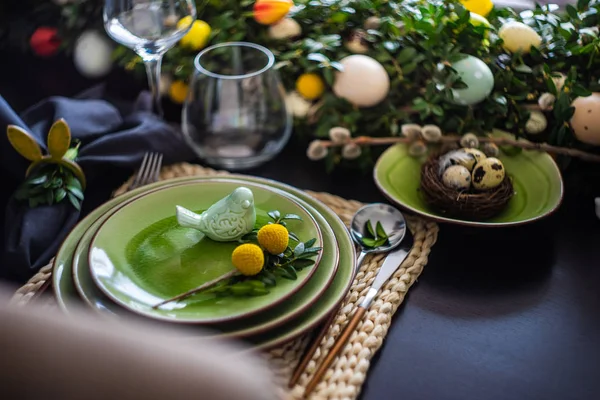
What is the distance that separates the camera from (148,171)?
784 millimetres

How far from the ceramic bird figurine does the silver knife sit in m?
0.13

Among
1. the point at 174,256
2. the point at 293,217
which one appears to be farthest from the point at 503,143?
the point at 174,256

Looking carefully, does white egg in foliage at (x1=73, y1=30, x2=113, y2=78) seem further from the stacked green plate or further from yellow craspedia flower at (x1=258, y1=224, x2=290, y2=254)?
yellow craspedia flower at (x1=258, y1=224, x2=290, y2=254)

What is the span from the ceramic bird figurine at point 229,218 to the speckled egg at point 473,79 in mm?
292

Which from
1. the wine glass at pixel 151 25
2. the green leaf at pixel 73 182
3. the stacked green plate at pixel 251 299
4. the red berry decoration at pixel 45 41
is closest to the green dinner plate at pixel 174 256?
the stacked green plate at pixel 251 299

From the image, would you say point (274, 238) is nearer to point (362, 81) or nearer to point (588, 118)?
point (362, 81)

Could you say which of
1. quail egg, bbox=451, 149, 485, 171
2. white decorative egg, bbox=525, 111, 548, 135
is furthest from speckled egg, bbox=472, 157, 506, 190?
white decorative egg, bbox=525, 111, 548, 135

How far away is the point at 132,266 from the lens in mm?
589

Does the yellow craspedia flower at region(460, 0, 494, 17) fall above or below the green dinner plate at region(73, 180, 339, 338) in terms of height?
above

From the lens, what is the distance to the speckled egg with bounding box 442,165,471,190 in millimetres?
689

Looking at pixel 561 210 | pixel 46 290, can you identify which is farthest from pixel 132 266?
pixel 561 210

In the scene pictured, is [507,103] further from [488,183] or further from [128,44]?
[128,44]

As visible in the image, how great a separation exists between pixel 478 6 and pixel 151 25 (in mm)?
401

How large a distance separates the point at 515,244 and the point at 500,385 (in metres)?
0.20
